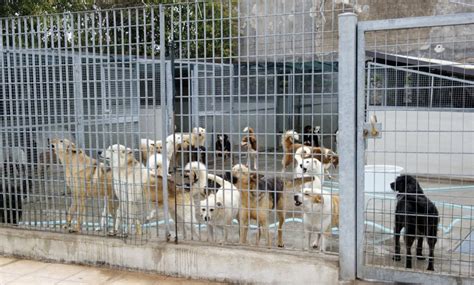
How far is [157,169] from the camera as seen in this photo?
17.7ft

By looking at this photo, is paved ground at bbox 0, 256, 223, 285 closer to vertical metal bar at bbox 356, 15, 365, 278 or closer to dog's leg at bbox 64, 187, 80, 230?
dog's leg at bbox 64, 187, 80, 230

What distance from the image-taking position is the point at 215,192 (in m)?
5.11

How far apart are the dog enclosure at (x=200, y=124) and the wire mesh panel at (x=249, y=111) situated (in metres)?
0.02

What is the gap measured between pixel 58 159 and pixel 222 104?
7.13 feet

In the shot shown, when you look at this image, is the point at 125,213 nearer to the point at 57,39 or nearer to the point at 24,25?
the point at 57,39

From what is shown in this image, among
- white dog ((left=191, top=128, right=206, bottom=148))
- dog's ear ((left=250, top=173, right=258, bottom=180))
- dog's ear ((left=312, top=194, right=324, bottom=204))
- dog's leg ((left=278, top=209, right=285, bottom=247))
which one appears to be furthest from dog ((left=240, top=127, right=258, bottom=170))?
dog's ear ((left=312, top=194, right=324, bottom=204))

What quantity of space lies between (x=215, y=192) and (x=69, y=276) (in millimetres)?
1833

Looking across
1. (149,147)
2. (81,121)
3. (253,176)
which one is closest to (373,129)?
(253,176)

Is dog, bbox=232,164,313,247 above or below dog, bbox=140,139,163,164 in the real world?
below

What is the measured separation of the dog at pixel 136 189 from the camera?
208 inches

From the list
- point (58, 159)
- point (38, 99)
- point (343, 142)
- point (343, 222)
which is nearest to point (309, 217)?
point (343, 222)

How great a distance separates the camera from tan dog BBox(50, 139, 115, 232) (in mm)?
5672

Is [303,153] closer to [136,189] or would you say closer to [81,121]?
[136,189]

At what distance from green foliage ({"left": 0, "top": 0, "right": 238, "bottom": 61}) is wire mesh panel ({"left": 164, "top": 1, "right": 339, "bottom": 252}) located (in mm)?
24
